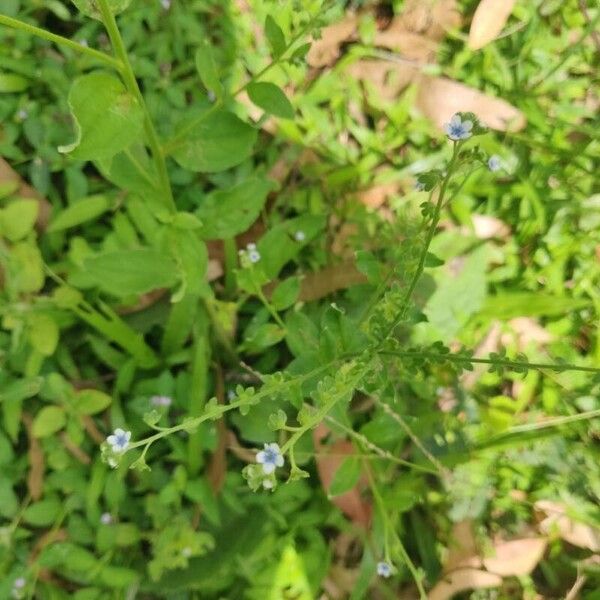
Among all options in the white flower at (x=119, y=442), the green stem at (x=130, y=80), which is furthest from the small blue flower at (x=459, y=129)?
the white flower at (x=119, y=442)

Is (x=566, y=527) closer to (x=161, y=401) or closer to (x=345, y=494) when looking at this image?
(x=345, y=494)

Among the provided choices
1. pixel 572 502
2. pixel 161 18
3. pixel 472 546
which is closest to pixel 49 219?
pixel 161 18

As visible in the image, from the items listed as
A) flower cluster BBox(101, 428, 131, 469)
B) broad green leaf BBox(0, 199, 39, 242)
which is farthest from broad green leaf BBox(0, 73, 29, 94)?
flower cluster BBox(101, 428, 131, 469)

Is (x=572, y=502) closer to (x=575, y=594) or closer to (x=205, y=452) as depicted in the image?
(x=575, y=594)

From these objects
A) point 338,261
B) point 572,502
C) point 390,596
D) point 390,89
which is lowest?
point 390,596

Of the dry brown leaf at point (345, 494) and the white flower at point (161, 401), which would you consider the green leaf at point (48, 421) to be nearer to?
the white flower at point (161, 401)

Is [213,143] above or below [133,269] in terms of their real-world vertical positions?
above

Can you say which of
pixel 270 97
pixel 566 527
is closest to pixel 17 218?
pixel 270 97

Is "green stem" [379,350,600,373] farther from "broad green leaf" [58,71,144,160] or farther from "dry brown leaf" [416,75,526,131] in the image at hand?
"dry brown leaf" [416,75,526,131]
